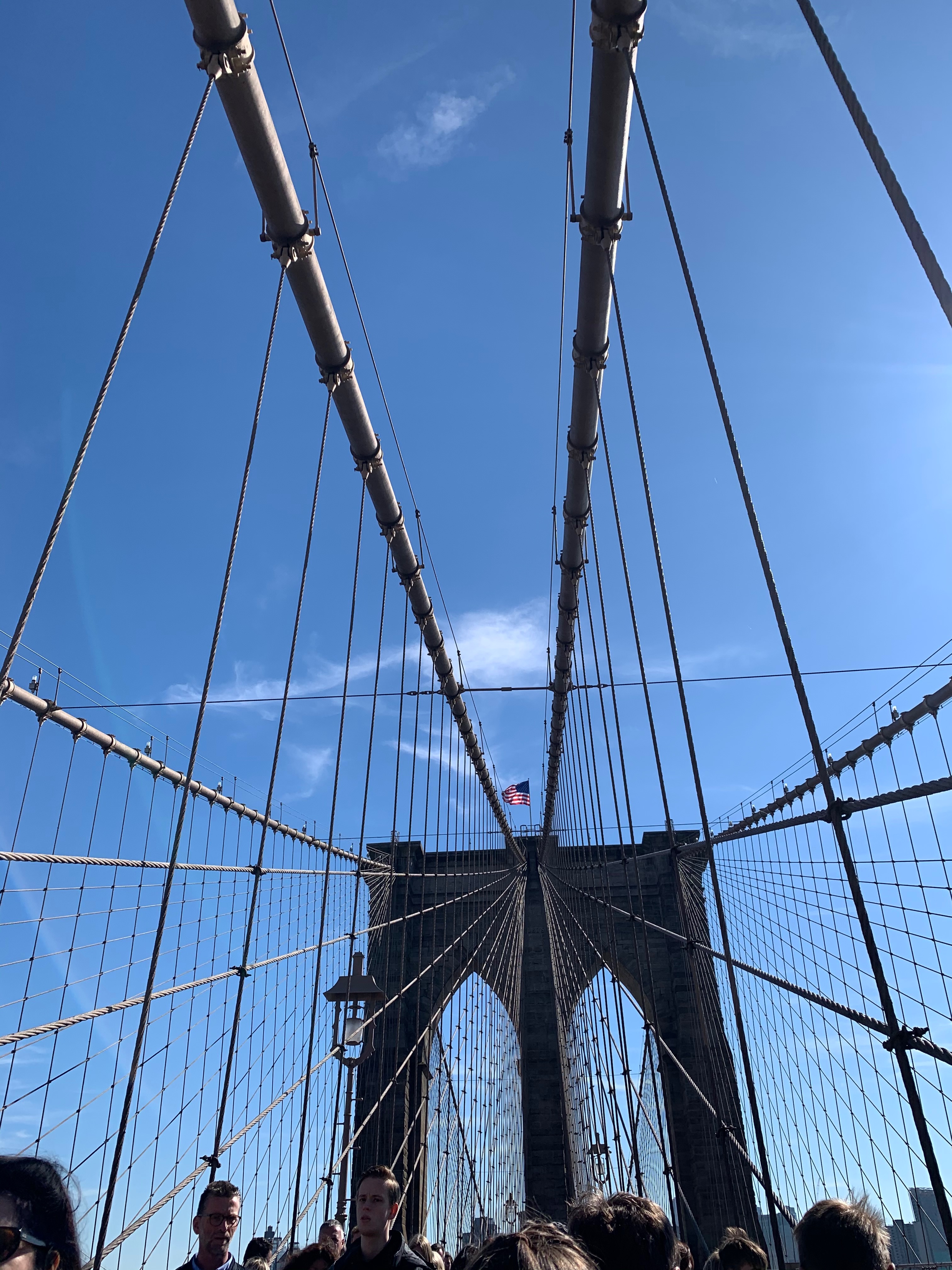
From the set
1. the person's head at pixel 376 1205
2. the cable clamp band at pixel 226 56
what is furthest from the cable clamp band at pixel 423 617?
the person's head at pixel 376 1205

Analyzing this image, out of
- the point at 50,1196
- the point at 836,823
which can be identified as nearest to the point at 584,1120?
the point at 836,823

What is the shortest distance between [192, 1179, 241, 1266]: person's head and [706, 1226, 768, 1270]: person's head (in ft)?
4.04

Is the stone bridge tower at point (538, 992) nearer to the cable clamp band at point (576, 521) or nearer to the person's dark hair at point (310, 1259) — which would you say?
the cable clamp band at point (576, 521)

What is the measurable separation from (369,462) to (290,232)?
209 centimetres

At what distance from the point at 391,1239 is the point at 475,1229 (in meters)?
8.52

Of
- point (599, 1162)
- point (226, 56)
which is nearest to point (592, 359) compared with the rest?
point (226, 56)

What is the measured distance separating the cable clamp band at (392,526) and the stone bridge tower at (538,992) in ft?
26.3

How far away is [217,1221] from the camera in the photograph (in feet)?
7.20

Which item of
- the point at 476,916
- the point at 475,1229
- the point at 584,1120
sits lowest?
the point at 475,1229

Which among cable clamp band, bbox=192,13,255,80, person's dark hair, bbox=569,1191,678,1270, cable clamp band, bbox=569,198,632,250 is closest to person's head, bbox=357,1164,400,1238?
person's dark hair, bbox=569,1191,678,1270

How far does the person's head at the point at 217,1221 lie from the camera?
85.1 inches

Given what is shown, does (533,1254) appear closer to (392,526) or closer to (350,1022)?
(350,1022)

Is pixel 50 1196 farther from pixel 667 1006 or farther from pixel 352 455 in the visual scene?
pixel 667 1006

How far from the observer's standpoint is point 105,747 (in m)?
5.93
